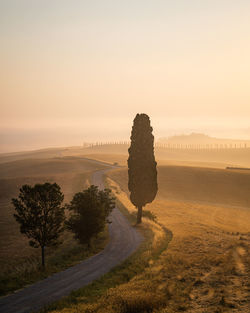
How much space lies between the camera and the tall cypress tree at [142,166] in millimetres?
38781

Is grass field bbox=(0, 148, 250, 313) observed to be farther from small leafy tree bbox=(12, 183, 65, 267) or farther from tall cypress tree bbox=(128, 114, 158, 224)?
small leafy tree bbox=(12, 183, 65, 267)

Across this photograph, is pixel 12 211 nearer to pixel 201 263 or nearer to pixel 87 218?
pixel 87 218

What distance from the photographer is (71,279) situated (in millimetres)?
20953

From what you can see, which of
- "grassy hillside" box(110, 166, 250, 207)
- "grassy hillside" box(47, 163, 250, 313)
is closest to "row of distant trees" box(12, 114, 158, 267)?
"grassy hillside" box(47, 163, 250, 313)

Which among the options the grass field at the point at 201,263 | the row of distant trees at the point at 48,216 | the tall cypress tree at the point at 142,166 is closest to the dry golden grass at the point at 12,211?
the row of distant trees at the point at 48,216

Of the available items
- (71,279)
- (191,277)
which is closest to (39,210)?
(71,279)

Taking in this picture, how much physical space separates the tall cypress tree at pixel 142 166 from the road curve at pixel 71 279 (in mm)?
7320

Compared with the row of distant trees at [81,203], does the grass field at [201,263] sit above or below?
below

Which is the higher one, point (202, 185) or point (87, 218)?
point (87, 218)

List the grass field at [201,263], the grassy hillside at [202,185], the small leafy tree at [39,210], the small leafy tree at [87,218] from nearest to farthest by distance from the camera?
the grass field at [201,263] → the small leafy tree at [39,210] → the small leafy tree at [87,218] → the grassy hillside at [202,185]

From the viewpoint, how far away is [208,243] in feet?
99.7

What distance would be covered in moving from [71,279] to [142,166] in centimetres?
2086

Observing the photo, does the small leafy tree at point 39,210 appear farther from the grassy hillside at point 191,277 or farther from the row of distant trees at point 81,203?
the grassy hillside at point 191,277

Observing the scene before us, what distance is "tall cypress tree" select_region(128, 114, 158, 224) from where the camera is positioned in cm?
3878
